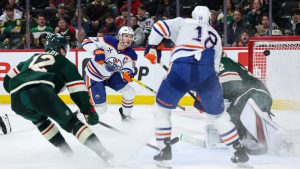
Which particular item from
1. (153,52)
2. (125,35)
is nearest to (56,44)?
(153,52)

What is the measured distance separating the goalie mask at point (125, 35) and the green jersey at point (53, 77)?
2045mm

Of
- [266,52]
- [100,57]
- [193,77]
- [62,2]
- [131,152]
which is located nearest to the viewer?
[193,77]

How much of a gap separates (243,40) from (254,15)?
1.17 feet

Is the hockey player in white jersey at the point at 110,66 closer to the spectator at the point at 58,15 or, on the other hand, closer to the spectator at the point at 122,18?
the spectator at the point at 122,18

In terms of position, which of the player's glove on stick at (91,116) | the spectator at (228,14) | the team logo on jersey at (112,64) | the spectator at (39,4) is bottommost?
the player's glove on stick at (91,116)

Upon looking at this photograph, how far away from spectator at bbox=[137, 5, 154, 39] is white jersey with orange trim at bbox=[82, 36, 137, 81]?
246cm

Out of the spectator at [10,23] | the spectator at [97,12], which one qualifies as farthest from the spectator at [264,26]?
the spectator at [10,23]

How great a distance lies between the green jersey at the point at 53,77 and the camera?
15.0 ft

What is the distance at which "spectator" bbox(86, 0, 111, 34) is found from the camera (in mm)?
9547

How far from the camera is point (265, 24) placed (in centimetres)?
871

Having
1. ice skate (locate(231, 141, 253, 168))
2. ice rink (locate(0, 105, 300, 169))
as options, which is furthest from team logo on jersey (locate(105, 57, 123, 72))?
ice skate (locate(231, 141, 253, 168))

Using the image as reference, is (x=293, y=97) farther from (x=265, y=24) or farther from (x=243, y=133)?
(x=265, y=24)

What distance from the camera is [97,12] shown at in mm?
9594

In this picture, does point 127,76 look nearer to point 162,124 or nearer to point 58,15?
point 162,124
